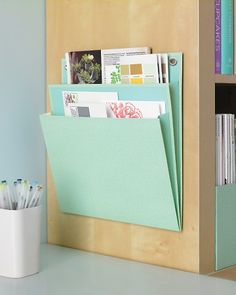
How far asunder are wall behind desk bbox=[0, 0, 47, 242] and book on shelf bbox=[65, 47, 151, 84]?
12 centimetres

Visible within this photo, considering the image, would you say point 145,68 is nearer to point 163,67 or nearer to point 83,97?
point 163,67

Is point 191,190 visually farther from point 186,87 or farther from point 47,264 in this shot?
point 47,264

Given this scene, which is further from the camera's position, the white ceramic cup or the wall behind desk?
the wall behind desk

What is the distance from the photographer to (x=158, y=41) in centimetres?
125

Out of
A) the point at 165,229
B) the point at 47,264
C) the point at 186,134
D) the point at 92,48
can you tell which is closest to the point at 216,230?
the point at 165,229

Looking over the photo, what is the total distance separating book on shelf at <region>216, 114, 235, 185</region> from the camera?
4.16 ft

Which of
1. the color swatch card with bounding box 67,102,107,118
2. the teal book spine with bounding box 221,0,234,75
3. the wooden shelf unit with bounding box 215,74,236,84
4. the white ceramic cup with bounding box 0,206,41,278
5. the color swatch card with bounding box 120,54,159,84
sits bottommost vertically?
the white ceramic cup with bounding box 0,206,41,278

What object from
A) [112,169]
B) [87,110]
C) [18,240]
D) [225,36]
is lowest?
[18,240]

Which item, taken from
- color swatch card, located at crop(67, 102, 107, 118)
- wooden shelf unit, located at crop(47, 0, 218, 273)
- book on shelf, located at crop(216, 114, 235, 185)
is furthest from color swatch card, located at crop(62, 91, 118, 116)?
book on shelf, located at crop(216, 114, 235, 185)

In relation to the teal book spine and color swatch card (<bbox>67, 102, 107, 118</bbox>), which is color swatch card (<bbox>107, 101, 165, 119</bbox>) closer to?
color swatch card (<bbox>67, 102, 107, 118</bbox>)

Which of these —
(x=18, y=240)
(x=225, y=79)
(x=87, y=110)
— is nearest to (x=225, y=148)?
(x=225, y=79)

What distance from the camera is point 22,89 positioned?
4.74ft

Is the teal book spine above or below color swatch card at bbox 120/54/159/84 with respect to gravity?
above

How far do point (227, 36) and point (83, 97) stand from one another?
316 millimetres
